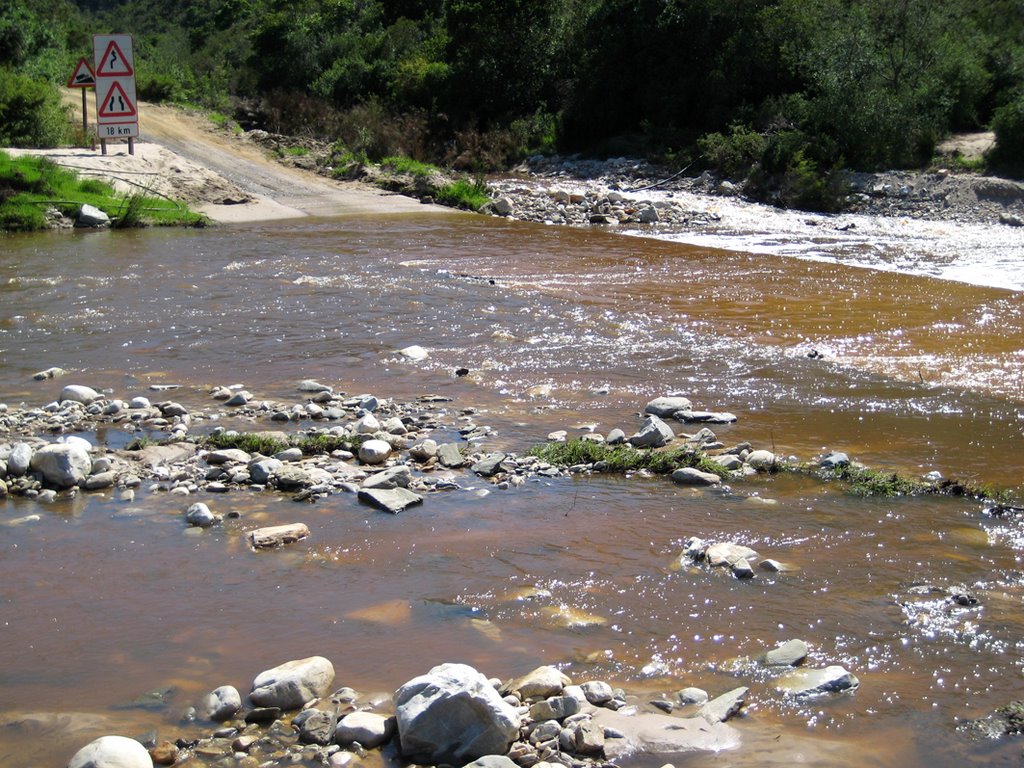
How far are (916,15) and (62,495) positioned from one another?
87.1ft

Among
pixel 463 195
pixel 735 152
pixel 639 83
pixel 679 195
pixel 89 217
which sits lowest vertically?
pixel 89 217

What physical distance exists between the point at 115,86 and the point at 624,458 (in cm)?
1698

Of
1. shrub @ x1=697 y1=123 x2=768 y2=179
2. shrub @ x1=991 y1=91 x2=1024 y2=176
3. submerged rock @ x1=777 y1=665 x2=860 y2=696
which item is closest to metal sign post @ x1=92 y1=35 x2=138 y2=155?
shrub @ x1=697 y1=123 x2=768 y2=179

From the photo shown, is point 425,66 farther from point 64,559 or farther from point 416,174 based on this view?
point 64,559

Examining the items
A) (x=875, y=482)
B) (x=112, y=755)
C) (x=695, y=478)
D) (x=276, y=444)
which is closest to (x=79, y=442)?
(x=276, y=444)

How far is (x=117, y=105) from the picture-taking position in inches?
836

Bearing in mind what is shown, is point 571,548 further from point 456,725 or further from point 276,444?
point 276,444

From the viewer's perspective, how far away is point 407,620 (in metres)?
5.37

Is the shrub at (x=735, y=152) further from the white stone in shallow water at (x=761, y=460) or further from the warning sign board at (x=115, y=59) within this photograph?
the white stone in shallow water at (x=761, y=460)

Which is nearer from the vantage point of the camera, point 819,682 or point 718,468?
point 819,682

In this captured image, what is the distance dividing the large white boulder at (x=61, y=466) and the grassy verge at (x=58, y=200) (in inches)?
530

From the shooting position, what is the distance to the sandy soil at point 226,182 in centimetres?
2166

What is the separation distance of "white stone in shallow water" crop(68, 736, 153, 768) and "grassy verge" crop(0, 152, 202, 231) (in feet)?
56.0

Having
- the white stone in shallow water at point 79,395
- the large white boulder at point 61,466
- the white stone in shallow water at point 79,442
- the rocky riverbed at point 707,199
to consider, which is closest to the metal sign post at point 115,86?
the rocky riverbed at point 707,199
